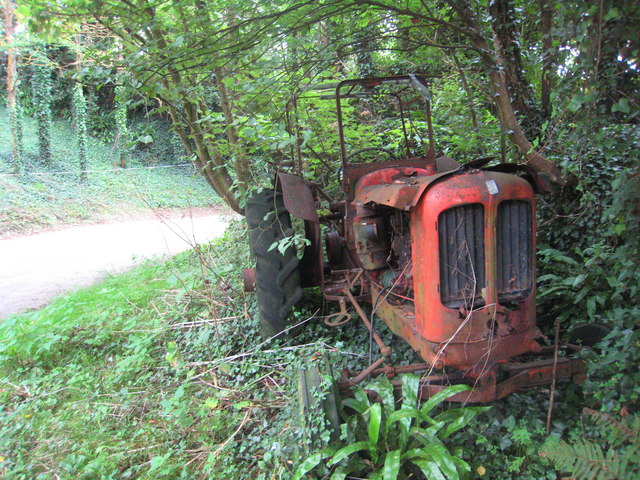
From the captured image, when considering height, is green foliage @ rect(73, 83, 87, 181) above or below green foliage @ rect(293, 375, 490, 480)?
above

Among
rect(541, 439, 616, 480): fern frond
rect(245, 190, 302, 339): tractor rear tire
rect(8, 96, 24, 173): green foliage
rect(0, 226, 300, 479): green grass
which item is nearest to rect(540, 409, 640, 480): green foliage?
rect(541, 439, 616, 480): fern frond

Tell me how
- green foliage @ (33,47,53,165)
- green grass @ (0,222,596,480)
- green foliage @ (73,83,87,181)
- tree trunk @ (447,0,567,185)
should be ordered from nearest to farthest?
green grass @ (0,222,596,480)
tree trunk @ (447,0,567,185)
green foliage @ (33,47,53,165)
green foliage @ (73,83,87,181)

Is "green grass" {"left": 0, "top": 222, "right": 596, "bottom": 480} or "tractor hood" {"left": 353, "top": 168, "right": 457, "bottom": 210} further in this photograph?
"green grass" {"left": 0, "top": 222, "right": 596, "bottom": 480}

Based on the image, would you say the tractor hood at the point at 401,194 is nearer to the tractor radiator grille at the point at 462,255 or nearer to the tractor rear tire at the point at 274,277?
the tractor radiator grille at the point at 462,255

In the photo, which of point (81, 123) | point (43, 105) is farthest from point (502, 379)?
point (43, 105)

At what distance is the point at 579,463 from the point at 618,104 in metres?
1.41

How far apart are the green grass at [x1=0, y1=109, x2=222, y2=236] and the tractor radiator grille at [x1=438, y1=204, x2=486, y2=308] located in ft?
36.2

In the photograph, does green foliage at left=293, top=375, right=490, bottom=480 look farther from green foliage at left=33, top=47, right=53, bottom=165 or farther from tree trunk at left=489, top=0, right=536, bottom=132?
green foliage at left=33, top=47, right=53, bottom=165

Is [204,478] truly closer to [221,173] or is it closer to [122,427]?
[122,427]

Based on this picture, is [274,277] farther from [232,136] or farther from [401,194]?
[232,136]

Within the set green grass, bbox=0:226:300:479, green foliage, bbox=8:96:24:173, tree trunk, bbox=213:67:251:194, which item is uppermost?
green foliage, bbox=8:96:24:173

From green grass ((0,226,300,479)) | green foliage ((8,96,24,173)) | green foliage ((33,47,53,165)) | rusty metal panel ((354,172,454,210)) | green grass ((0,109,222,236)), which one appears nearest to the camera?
rusty metal panel ((354,172,454,210))

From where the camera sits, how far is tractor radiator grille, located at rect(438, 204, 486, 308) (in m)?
2.00

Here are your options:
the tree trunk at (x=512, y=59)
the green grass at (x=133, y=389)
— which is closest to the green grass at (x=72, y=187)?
the green grass at (x=133, y=389)
